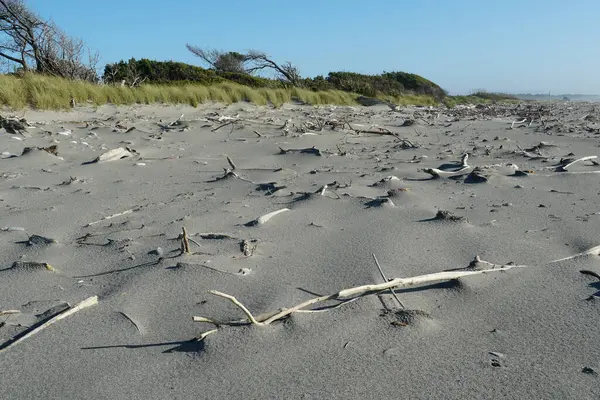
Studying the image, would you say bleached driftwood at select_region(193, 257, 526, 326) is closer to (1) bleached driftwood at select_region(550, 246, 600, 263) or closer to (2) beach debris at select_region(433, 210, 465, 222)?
(1) bleached driftwood at select_region(550, 246, 600, 263)

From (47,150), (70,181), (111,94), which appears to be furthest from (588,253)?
(111,94)

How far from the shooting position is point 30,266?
5.28ft

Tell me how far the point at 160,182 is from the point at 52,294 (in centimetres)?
156

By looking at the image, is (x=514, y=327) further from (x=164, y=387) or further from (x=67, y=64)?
(x=67, y=64)

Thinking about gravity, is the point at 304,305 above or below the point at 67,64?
A: below

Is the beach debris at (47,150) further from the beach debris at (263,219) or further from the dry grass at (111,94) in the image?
the dry grass at (111,94)

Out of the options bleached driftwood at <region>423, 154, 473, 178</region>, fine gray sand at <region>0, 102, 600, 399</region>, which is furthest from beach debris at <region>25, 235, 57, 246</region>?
bleached driftwood at <region>423, 154, 473, 178</region>

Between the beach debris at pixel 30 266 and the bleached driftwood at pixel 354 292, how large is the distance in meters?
0.69

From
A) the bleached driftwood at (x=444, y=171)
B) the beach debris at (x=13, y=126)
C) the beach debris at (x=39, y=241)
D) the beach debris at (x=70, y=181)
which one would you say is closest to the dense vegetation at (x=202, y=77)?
the beach debris at (x=13, y=126)

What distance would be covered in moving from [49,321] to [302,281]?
2.21 feet

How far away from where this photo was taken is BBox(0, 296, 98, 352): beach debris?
1.17 metres

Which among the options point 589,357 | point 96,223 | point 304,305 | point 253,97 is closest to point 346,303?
point 304,305

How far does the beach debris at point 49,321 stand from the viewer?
3.84 feet

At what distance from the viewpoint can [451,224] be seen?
192 centimetres
